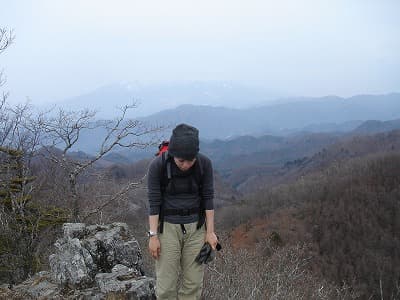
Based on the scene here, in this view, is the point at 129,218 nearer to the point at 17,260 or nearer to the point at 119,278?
the point at 17,260

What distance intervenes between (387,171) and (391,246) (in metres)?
20.9

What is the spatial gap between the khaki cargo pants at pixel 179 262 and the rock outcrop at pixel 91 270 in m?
0.81

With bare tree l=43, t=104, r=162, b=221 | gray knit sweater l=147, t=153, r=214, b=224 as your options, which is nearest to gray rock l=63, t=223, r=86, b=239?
gray knit sweater l=147, t=153, r=214, b=224

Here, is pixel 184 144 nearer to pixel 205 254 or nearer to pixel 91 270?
pixel 205 254

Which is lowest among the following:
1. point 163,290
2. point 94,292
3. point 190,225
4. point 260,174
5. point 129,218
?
point 260,174

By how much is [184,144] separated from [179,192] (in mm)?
551

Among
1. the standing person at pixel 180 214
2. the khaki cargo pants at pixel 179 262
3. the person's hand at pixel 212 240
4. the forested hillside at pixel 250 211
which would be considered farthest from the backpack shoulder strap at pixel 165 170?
the forested hillside at pixel 250 211

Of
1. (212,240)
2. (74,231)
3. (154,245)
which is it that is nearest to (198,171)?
(212,240)

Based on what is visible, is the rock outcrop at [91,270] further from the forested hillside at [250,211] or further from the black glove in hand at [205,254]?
the forested hillside at [250,211]

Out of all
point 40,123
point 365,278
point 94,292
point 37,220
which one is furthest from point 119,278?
point 365,278

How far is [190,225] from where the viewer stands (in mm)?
4348

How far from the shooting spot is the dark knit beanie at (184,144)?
155 inches

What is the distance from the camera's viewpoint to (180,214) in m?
4.30

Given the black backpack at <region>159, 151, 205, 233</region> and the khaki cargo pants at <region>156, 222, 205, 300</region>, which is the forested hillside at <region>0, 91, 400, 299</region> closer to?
the khaki cargo pants at <region>156, 222, 205, 300</region>
